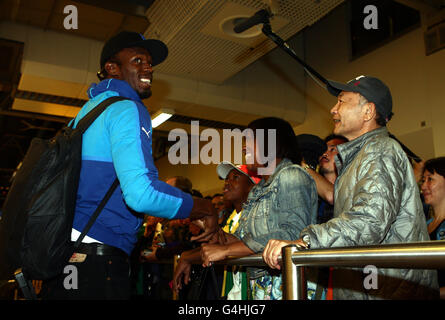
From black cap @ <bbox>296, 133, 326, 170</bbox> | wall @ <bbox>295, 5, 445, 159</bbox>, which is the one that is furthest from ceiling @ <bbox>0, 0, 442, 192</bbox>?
black cap @ <bbox>296, 133, 326, 170</bbox>

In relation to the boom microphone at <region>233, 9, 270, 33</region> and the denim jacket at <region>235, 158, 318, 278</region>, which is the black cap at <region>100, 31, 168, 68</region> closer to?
the boom microphone at <region>233, 9, 270, 33</region>

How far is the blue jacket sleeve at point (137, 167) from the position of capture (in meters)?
1.43

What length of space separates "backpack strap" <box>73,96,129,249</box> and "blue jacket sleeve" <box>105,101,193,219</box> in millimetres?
33

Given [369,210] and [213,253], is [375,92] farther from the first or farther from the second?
[213,253]

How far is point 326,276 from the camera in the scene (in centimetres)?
202

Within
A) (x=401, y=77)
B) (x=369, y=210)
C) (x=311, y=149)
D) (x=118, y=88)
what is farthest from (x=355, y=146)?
(x=401, y=77)

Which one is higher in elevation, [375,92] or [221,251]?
[375,92]

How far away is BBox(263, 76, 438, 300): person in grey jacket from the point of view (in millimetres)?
1343

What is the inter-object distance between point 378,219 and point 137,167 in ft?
2.80

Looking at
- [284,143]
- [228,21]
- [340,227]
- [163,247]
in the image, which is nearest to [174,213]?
[340,227]

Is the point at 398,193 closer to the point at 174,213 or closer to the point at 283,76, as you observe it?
the point at 174,213

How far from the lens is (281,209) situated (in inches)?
79.8

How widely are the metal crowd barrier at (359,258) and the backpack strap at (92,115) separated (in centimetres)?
87
